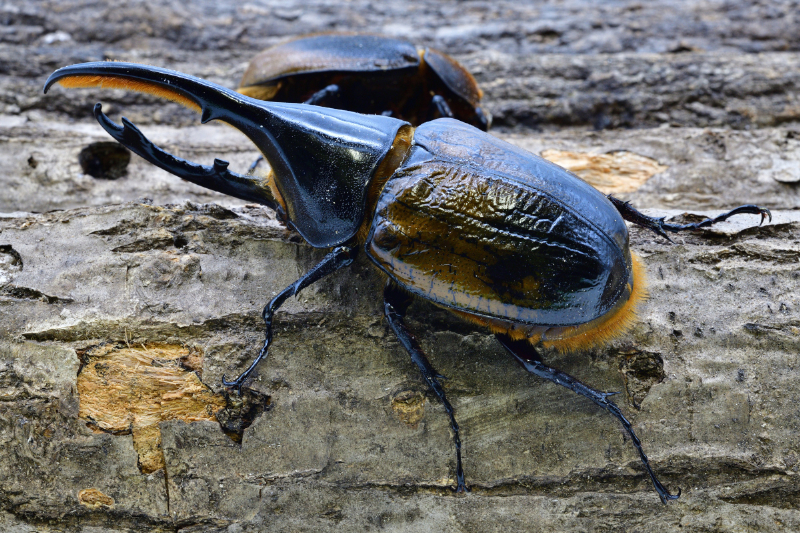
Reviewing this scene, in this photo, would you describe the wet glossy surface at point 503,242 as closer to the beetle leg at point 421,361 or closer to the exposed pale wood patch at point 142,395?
the beetle leg at point 421,361

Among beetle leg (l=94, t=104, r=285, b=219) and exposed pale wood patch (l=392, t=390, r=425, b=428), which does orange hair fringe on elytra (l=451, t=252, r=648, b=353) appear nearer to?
exposed pale wood patch (l=392, t=390, r=425, b=428)

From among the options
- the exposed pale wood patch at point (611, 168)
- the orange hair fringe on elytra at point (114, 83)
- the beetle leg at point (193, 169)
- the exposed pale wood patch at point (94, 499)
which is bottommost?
the exposed pale wood patch at point (94, 499)

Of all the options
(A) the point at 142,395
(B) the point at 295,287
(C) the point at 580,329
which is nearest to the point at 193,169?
(B) the point at 295,287

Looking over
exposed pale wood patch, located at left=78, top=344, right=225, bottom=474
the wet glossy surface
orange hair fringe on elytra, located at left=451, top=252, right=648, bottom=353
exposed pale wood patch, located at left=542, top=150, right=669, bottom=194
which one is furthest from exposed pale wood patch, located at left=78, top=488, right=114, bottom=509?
exposed pale wood patch, located at left=542, top=150, right=669, bottom=194

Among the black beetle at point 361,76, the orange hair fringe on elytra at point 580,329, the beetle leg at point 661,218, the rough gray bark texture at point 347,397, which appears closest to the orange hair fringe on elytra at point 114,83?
the rough gray bark texture at point 347,397

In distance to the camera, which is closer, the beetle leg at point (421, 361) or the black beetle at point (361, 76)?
the beetle leg at point (421, 361)

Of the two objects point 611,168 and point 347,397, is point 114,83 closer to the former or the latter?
point 347,397
